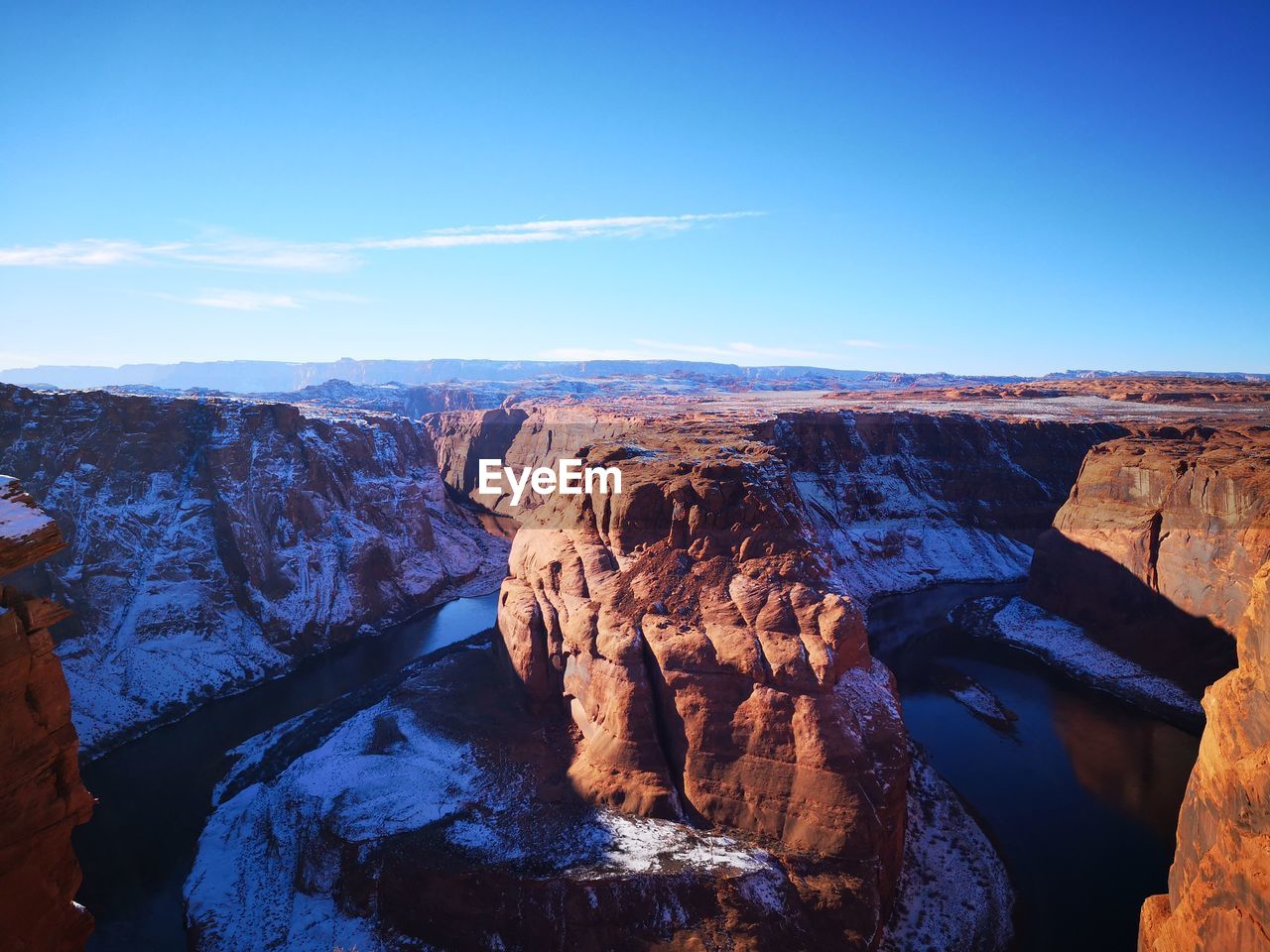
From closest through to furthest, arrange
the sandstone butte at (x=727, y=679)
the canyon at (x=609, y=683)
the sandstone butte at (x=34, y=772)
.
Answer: the sandstone butte at (x=34, y=772), the canyon at (x=609, y=683), the sandstone butte at (x=727, y=679)

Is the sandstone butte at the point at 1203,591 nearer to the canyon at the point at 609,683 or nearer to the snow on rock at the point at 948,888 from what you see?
the canyon at the point at 609,683

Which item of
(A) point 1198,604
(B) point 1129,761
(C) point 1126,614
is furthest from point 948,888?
(C) point 1126,614

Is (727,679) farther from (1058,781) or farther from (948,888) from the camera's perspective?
(1058,781)

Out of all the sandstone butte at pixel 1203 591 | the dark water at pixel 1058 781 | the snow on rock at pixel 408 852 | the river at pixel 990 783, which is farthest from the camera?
the dark water at pixel 1058 781

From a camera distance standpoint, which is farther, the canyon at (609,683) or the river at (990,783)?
the river at (990,783)

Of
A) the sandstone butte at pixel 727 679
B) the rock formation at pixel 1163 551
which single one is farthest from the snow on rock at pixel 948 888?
the rock formation at pixel 1163 551

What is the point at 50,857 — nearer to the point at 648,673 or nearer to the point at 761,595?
the point at 648,673
